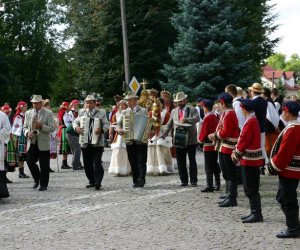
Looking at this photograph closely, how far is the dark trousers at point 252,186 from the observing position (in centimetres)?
846

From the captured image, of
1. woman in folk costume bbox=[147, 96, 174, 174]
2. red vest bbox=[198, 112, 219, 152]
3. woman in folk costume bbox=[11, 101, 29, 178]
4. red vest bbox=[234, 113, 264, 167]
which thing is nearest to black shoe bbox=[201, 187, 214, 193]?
red vest bbox=[198, 112, 219, 152]

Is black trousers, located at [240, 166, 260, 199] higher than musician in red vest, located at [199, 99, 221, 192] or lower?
lower

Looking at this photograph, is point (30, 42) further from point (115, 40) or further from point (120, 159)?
point (120, 159)

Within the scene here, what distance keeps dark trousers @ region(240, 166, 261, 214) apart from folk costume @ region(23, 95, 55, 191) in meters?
5.24

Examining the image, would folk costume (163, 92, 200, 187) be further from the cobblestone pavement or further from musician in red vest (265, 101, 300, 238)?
musician in red vest (265, 101, 300, 238)

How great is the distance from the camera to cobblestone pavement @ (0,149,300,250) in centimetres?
740

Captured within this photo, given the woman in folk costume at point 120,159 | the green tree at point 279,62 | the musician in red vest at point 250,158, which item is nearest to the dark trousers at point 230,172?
the musician in red vest at point 250,158

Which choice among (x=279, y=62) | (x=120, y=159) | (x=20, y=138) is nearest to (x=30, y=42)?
(x=20, y=138)

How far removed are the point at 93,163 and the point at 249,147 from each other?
4988 mm

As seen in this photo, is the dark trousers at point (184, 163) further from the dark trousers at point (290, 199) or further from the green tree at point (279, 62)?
the green tree at point (279, 62)

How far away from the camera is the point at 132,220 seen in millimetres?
8812

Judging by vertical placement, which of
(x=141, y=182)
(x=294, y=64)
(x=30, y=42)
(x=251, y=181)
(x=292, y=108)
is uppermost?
A: (x=294, y=64)

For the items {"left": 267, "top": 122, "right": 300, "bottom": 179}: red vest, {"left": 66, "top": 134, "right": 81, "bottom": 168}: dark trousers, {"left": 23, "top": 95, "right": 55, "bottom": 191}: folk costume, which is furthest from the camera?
Result: {"left": 66, "top": 134, "right": 81, "bottom": 168}: dark trousers

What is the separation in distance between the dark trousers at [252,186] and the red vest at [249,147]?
0.29 ft
